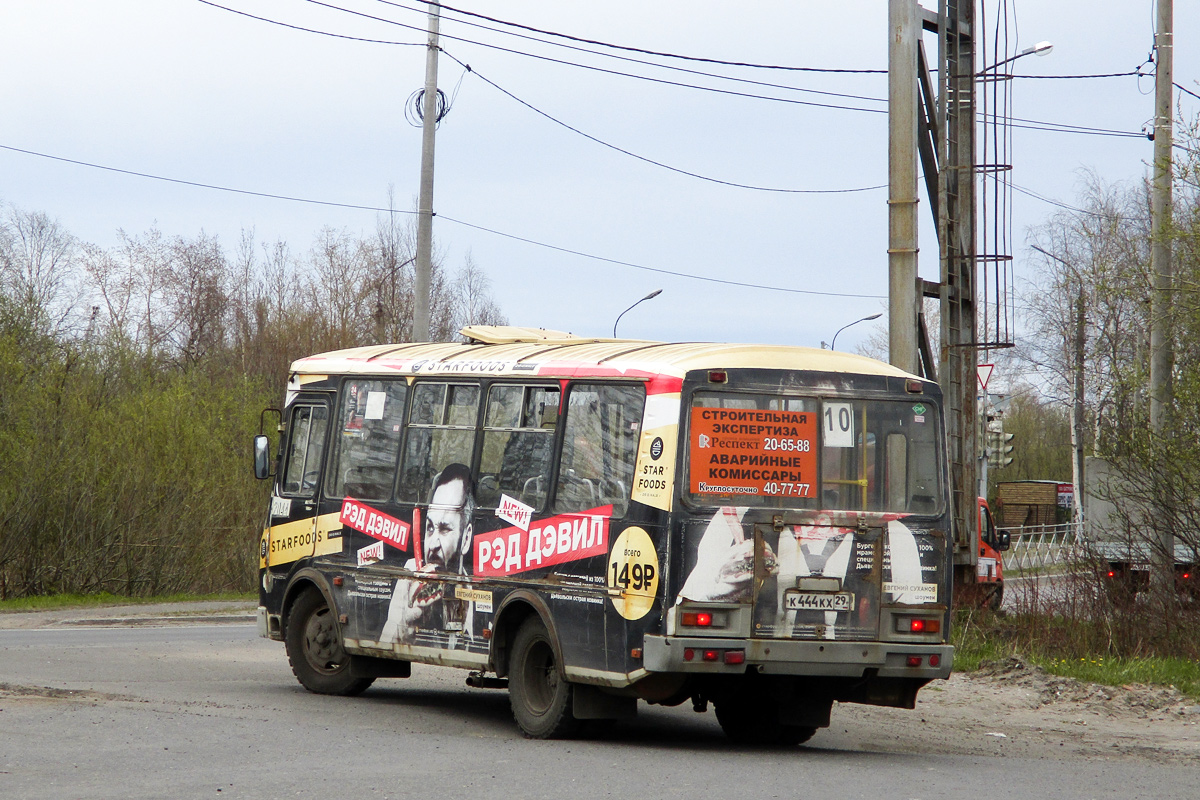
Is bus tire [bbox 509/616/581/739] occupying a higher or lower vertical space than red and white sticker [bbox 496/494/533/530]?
lower

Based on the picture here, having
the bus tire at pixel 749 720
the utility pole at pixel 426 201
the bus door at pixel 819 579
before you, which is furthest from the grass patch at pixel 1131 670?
the utility pole at pixel 426 201

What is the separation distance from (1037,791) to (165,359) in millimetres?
36041

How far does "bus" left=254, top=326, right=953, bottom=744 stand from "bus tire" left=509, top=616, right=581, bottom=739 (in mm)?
17

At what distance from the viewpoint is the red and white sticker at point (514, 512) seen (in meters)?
10.9

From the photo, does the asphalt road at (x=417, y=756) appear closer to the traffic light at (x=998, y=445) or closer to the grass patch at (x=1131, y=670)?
the grass patch at (x=1131, y=670)

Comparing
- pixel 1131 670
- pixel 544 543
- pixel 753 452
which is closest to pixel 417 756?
pixel 544 543

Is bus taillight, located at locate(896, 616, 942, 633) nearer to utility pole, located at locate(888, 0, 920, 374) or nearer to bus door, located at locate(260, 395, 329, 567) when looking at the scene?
utility pole, located at locate(888, 0, 920, 374)

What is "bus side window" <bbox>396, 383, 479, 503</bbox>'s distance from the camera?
1166 cm

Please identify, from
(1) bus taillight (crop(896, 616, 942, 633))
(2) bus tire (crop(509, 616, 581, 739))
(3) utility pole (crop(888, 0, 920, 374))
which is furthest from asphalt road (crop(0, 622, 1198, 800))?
(3) utility pole (crop(888, 0, 920, 374))

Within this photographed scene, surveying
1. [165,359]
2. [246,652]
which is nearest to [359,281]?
[165,359]

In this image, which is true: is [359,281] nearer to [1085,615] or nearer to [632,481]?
[1085,615]

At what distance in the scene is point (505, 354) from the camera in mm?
11742

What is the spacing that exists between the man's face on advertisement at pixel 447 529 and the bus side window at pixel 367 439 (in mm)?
698

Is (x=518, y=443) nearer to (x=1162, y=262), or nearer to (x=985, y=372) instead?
(x=1162, y=262)
